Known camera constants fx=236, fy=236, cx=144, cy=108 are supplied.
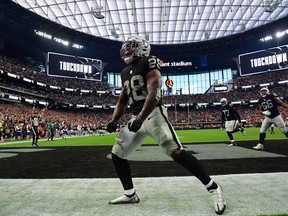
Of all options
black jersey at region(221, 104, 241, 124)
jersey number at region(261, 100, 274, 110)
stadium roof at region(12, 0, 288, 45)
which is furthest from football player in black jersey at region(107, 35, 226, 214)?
stadium roof at region(12, 0, 288, 45)

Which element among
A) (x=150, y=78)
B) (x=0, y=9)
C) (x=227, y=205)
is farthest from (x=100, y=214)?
(x=0, y=9)

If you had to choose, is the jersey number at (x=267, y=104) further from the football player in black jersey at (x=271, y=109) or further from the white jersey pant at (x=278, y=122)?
the white jersey pant at (x=278, y=122)

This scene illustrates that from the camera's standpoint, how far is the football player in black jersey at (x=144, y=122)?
2.69m

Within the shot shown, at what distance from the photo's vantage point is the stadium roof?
35.1 metres

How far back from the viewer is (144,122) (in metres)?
2.90

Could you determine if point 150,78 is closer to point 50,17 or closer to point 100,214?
point 100,214

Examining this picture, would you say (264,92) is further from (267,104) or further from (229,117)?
(229,117)

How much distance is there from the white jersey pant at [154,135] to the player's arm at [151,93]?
7.5 inches

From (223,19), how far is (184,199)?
4300cm

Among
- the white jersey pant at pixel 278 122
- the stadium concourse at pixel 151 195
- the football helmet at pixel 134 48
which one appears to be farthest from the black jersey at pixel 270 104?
the football helmet at pixel 134 48

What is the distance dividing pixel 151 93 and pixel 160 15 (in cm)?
3946

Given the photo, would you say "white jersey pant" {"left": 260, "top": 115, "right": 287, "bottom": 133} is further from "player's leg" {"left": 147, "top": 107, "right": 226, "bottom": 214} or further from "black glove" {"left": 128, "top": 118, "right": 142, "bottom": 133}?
"black glove" {"left": 128, "top": 118, "right": 142, "bottom": 133}

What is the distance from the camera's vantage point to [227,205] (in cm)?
265

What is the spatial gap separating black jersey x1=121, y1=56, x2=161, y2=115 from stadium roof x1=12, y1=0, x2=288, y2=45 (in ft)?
98.6
